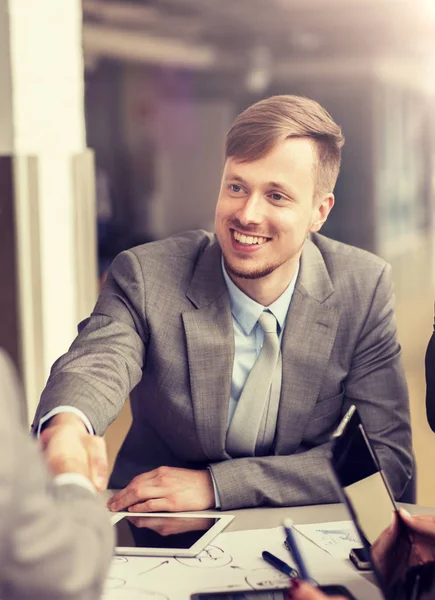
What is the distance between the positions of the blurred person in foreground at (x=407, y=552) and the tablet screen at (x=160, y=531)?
1.06ft

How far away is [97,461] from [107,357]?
1.47 ft

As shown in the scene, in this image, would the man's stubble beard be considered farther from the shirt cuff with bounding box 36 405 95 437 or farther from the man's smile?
the shirt cuff with bounding box 36 405 95 437

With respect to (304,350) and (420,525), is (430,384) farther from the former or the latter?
(420,525)

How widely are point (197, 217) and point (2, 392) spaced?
10.1m

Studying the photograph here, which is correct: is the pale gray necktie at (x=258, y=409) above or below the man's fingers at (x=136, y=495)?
above

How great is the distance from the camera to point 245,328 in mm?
1763

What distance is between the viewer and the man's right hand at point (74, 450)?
1042mm

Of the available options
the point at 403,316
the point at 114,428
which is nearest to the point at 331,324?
the point at 114,428

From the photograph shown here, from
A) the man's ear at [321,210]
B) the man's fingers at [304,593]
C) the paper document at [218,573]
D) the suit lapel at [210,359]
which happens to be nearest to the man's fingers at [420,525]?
the paper document at [218,573]

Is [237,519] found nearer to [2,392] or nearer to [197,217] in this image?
[2,392]

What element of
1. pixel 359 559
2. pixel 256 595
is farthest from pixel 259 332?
pixel 256 595

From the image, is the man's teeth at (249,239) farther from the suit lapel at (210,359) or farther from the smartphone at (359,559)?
the smartphone at (359,559)

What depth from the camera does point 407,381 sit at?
1.80 metres

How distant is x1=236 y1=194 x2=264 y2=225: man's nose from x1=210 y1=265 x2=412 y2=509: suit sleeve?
332 mm
